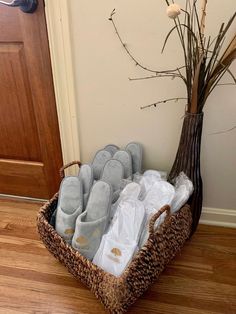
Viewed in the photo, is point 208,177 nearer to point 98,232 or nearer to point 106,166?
point 106,166

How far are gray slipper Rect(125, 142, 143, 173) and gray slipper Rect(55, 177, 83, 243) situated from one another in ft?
0.93

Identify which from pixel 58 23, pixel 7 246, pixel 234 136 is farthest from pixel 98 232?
pixel 58 23

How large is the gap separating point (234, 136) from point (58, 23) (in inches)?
33.7

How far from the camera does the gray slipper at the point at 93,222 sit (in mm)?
955

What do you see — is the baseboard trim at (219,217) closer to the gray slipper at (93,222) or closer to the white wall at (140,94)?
the white wall at (140,94)

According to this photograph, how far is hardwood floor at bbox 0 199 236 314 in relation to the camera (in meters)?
0.97

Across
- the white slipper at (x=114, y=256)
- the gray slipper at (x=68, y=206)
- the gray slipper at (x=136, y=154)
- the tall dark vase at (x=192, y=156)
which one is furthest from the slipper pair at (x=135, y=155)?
the white slipper at (x=114, y=256)

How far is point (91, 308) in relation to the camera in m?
0.96

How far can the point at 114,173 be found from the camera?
1.13m

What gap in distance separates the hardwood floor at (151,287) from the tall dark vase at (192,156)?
161 millimetres

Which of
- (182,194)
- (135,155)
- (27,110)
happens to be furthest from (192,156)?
(27,110)

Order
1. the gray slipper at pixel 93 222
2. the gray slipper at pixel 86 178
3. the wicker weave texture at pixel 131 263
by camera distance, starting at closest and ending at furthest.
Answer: the wicker weave texture at pixel 131 263, the gray slipper at pixel 93 222, the gray slipper at pixel 86 178

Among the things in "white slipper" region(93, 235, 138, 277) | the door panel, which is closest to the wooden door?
the door panel

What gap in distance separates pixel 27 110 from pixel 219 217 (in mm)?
1071
